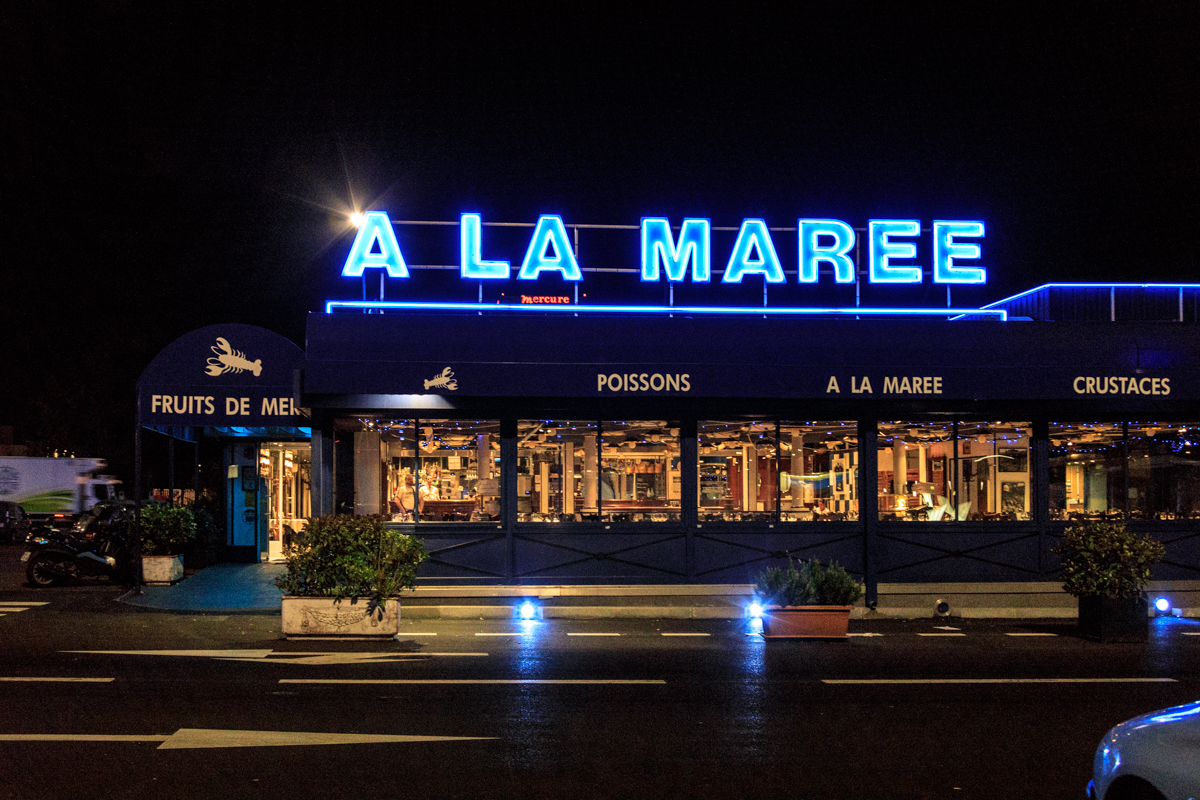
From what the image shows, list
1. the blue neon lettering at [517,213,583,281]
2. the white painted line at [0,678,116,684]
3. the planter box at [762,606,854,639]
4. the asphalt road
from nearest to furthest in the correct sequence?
the asphalt road
the white painted line at [0,678,116,684]
the planter box at [762,606,854,639]
the blue neon lettering at [517,213,583,281]

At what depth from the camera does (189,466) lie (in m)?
46.2

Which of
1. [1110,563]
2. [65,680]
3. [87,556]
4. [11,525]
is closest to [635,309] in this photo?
[1110,563]

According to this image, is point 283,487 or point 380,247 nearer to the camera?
point 380,247

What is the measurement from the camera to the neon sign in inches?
704

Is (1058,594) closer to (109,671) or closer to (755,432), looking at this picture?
(755,432)

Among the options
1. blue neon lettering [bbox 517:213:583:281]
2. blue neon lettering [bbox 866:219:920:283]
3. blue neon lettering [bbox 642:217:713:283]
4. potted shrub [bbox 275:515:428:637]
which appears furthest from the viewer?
blue neon lettering [bbox 866:219:920:283]

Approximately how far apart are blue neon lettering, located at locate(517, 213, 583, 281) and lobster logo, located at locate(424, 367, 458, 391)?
2715 millimetres

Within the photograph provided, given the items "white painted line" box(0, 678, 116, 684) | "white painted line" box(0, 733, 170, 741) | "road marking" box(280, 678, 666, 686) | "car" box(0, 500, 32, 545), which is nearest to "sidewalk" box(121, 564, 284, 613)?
"white painted line" box(0, 678, 116, 684)

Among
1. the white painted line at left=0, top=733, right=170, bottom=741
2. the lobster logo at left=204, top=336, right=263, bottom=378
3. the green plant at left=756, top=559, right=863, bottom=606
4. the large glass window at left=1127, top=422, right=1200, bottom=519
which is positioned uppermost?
the lobster logo at left=204, top=336, right=263, bottom=378

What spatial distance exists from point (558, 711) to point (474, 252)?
1101cm

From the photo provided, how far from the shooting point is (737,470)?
1766cm

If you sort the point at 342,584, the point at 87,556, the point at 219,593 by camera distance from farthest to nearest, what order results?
the point at 87,556, the point at 219,593, the point at 342,584

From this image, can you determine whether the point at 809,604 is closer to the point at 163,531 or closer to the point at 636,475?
the point at 636,475

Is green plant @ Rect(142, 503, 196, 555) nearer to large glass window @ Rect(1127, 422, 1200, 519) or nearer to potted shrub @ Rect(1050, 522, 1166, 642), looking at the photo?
potted shrub @ Rect(1050, 522, 1166, 642)
